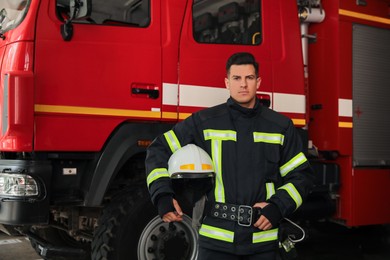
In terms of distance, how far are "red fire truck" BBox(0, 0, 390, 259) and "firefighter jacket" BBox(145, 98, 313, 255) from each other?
996 mm

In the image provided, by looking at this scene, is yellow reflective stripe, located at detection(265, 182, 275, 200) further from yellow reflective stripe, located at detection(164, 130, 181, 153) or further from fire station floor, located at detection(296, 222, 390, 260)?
fire station floor, located at detection(296, 222, 390, 260)

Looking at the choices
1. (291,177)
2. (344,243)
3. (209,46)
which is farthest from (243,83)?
(344,243)

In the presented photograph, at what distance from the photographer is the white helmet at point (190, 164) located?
2.17 m

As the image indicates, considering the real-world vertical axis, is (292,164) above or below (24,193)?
above

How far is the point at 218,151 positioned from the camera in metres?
2.23

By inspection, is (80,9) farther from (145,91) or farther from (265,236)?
(265,236)

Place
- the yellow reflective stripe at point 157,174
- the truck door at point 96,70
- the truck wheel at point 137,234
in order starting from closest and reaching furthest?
the yellow reflective stripe at point 157,174, the truck door at point 96,70, the truck wheel at point 137,234

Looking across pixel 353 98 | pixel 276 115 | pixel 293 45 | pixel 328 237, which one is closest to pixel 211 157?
pixel 276 115

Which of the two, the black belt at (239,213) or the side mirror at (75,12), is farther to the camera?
the side mirror at (75,12)

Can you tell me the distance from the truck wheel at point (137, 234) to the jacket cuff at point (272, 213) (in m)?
1.30

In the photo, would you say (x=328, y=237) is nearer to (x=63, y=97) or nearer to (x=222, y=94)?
(x=222, y=94)

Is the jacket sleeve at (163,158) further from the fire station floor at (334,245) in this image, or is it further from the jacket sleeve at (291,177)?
the fire station floor at (334,245)

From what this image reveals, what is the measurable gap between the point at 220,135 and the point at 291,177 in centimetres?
39

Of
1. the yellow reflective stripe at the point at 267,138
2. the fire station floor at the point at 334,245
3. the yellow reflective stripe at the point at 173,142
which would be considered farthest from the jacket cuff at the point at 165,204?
the fire station floor at the point at 334,245
